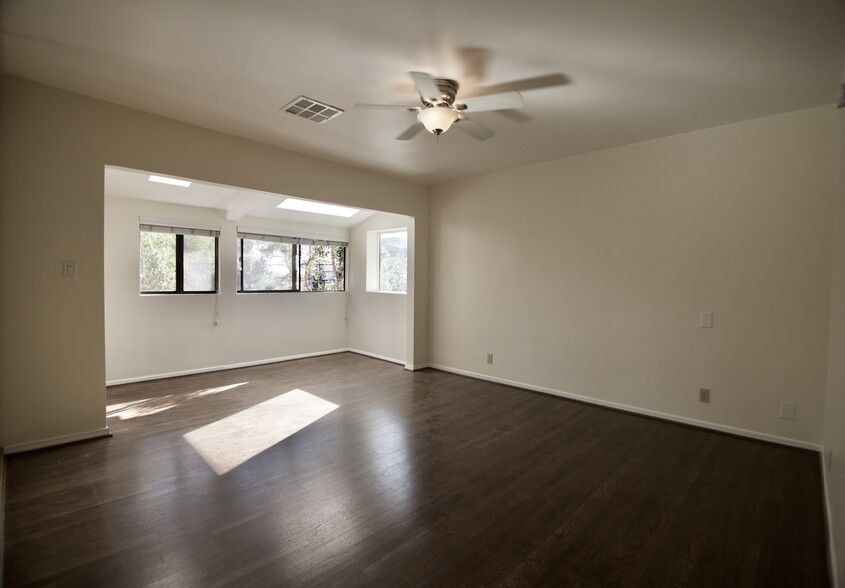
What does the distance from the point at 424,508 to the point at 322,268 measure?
5264 millimetres

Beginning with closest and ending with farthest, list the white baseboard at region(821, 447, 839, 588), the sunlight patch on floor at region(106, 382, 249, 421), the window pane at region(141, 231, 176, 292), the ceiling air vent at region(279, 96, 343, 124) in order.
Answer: the white baseboard at region(821, 447, 839, 588) → the ceiling air vent at region(279, 96, 343, 124) → the sunlight patch on floor at region(106, 382, 249, 421) → the window pane at region(141, 231, 176, 292)

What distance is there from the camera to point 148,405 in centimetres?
405

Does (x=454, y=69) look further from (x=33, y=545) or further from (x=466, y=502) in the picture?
(x=33, y=545)

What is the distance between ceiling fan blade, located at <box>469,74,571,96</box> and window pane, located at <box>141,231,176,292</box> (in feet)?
15.0

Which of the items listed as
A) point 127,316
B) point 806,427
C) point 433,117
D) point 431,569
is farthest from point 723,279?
point 127,316

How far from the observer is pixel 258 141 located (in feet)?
13.0

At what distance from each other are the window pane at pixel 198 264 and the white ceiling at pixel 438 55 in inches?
96.4

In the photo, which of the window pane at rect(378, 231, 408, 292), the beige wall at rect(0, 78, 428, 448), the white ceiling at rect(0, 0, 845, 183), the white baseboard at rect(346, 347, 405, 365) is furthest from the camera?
the window pane at rect(378, 231, 408, 292)

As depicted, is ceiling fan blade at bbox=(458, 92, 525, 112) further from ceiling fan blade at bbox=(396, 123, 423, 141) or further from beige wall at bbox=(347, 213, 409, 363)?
beige wall at bbox=(347, 213, 409, 363)

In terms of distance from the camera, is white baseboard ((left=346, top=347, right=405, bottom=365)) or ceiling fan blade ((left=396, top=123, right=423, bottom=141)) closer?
ceiling fan blade ((left=396, top=123, right=423, bottom=141))

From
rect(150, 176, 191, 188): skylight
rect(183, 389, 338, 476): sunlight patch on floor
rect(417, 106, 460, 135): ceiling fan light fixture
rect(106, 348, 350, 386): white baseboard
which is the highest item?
rect(417, 106, 460, 135): ceiling fan light fixture

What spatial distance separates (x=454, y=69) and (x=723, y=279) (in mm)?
2915

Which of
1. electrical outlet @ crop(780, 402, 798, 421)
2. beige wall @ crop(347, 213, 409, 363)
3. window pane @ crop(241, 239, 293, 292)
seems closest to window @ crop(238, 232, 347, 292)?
window pane @ crop(241, 239, 293, 292)

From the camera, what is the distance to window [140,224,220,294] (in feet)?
16.8
